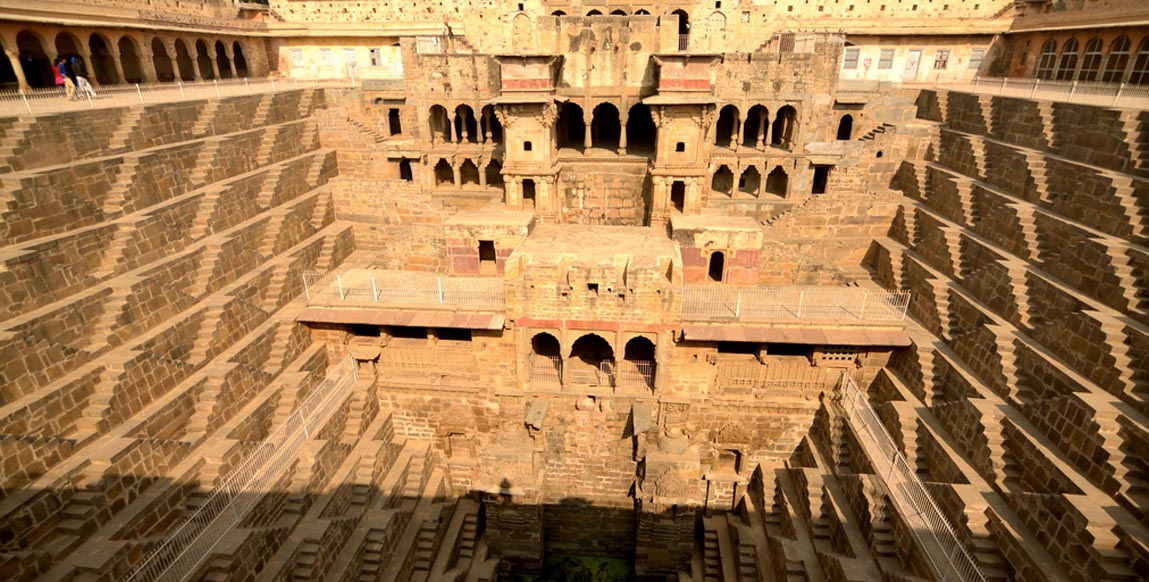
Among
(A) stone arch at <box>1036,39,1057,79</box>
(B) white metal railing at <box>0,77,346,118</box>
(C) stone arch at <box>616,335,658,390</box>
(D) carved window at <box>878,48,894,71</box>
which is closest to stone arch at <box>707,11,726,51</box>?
(D) carved window at <box>878,48,894,71</box>

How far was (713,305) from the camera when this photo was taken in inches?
751

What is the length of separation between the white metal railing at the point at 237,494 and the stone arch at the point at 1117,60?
1553 inches

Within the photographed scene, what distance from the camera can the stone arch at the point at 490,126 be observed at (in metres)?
28.9

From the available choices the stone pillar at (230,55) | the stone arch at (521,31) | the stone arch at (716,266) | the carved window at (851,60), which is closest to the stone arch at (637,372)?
the stone arch at (716,266)

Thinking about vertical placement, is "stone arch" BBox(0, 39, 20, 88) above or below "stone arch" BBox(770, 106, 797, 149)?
above

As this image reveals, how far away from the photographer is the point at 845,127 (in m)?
28.9

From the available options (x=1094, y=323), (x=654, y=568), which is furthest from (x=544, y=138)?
(x=1094, y=323)

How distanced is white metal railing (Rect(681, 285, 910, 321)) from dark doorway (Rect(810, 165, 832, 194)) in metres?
8.10

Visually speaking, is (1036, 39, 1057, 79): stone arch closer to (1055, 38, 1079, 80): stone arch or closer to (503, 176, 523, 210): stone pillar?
(1055, 38, 1079, 80): stone arch

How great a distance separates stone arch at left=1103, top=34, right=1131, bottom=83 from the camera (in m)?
27.4

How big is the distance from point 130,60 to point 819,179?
4036 cm

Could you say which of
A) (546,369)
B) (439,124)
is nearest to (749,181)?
(546,369)

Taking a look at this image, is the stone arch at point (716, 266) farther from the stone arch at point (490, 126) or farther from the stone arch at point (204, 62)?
the stone arch at point (204, 62)

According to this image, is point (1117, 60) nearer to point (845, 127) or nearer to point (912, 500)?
point (845, 127)
